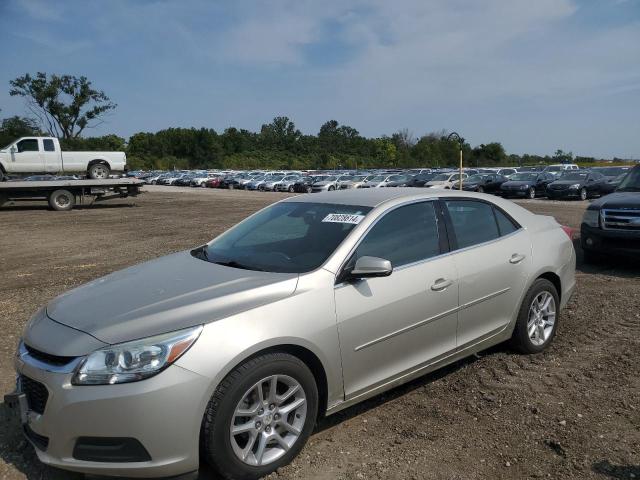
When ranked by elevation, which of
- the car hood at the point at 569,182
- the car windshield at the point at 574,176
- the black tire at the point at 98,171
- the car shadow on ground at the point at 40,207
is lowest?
the car shadow on ground at the point at 40,207

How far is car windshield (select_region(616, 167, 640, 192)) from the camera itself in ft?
28.5

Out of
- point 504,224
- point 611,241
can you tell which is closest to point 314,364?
point 504,224

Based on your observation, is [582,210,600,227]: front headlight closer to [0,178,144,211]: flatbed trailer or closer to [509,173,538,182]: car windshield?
[0,178,144,211]: flatbed trailer

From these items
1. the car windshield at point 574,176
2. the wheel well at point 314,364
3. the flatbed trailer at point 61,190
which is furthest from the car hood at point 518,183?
the wheel well at point 314,364

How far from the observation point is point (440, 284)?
378 centimetres

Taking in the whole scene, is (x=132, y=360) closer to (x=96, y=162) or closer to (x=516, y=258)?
(x=516, y=258)

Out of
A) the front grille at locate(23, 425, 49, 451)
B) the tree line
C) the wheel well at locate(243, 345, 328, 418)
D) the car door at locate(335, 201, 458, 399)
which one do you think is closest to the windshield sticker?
the car door at locate(335, 201, 458, 399)

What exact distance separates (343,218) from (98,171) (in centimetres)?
2288

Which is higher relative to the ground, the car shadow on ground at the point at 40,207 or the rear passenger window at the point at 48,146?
the rear passenger window at the point at 48,146

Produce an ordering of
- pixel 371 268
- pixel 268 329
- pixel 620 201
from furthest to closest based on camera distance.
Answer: pixel 620 201 < pixel 371 268 < pixel 268 329

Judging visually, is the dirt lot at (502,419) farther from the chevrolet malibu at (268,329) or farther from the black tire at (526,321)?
the chevrolet malibu at (268,329)

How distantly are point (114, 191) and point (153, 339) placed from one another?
22.6 metres

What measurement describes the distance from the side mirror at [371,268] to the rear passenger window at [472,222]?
41.4 inches

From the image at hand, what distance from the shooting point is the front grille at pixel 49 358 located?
270cm
